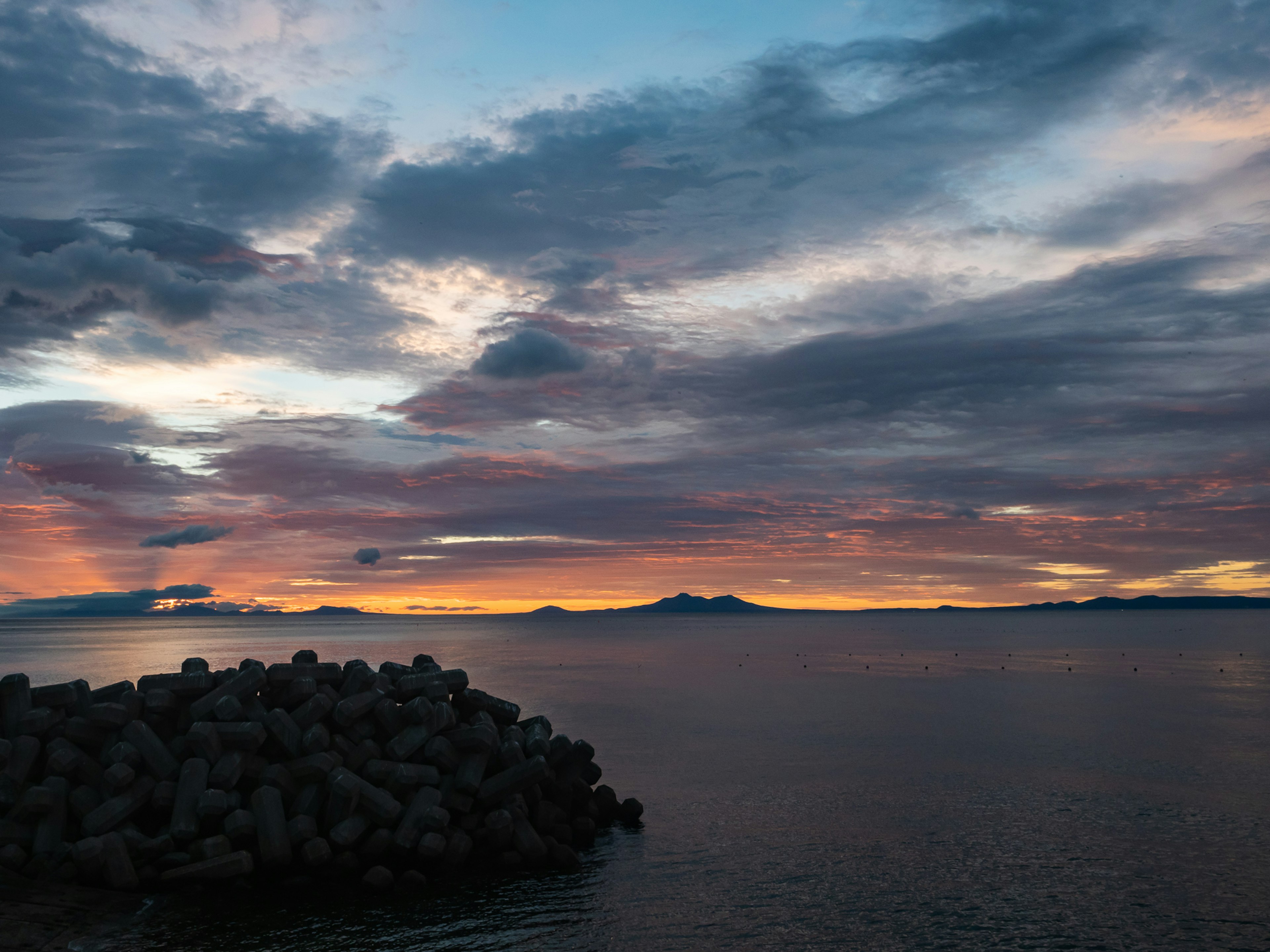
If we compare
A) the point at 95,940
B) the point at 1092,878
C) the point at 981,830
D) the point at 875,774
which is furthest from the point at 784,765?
the point at 95,940

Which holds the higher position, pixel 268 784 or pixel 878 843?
pixel 268 784

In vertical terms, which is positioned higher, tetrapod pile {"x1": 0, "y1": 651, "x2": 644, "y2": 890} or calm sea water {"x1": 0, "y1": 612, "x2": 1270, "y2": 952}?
tetrapod pile {"x1": 0, "y1": 651, "x2": 644, "y2": 890}

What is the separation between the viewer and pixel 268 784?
1898cm

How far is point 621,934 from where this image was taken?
16.7 meters

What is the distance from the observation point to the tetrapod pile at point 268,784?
18062 mm

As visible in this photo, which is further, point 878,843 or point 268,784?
point 878,843

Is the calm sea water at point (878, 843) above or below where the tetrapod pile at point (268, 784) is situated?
below

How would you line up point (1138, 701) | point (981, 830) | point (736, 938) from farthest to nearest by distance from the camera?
point (1138, 701) < point (981, 830) < point (736, 938)

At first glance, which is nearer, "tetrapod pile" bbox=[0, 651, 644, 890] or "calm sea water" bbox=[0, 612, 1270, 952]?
"calm sea water" bbox=[0, 612, 1270, 952]

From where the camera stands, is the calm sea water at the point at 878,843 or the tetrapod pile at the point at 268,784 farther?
the tetrapod pile at the point at 268,784

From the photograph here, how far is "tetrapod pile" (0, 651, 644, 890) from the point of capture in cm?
1806

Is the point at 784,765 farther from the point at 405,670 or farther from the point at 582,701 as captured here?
the point at 582,701

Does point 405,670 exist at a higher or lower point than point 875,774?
A: higher

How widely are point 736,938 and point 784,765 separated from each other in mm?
18133
